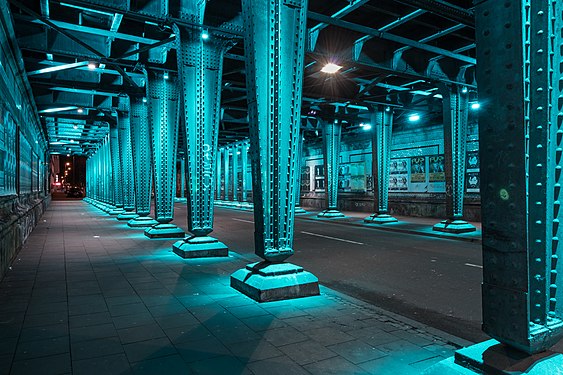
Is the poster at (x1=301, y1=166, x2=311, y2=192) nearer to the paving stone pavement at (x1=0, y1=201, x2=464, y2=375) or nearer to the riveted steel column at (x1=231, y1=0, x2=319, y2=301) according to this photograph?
the paving stone pavement at (x1=0, y1=201, x2=464, y2=375)

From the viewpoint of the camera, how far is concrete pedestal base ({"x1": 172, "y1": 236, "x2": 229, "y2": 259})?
31.1ft

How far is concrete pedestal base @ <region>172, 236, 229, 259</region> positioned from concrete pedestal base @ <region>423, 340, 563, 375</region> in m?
7.21

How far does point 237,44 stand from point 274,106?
718 centimetres

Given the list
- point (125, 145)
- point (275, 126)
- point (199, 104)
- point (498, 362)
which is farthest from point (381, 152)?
point (498, 362)

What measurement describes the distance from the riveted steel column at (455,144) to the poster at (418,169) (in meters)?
7.38

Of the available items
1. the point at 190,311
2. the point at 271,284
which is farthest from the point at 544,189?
the point at 190,311

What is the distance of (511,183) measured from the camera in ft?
9.23

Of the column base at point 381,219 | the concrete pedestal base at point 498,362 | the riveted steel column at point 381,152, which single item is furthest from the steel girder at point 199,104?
the riveted steel column at point 381,152

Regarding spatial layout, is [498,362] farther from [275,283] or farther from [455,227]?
[455,227]

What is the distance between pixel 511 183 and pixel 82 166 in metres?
115

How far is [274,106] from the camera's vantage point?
601cm

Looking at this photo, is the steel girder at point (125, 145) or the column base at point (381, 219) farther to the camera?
the steel girder at point (125, 145)

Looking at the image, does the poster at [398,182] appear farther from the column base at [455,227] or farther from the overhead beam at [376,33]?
the overhead beam at [376,33]

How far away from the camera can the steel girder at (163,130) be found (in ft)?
42.1
